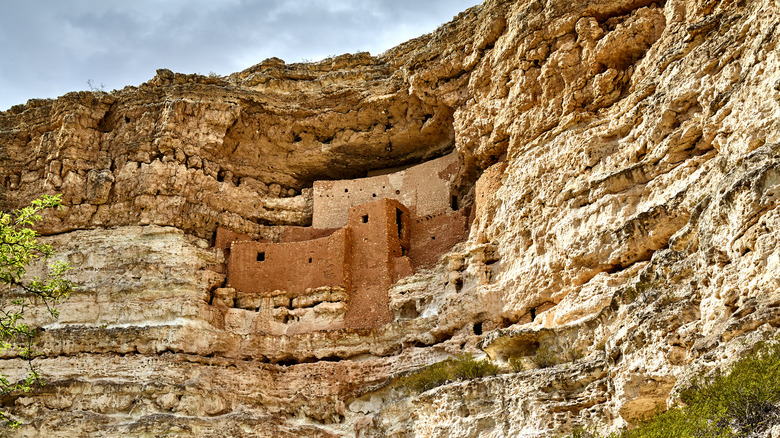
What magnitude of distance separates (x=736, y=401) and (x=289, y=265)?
Answer: 1908 cm

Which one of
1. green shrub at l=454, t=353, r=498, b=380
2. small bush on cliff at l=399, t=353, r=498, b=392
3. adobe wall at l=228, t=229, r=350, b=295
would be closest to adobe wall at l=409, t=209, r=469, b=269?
adobe wall at l=228, t=229, r=350, b=295

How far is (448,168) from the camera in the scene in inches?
1141

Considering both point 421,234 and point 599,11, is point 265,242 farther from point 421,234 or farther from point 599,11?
point 599,11

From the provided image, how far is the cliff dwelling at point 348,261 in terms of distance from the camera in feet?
85.0

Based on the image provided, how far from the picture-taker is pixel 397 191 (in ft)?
97.0

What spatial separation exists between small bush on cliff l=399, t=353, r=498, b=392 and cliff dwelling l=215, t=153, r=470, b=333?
4.23 meters

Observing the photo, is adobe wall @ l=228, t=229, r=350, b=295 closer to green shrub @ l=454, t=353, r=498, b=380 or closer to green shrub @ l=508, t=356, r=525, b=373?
green shrub @ l=454, t=353, r=498, b=380

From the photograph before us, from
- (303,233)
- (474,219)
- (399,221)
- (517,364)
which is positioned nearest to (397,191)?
(399,221)

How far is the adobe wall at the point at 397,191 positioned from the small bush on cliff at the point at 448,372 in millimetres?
8235

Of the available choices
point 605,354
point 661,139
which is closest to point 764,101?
point 661,139

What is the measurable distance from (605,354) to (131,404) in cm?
1378

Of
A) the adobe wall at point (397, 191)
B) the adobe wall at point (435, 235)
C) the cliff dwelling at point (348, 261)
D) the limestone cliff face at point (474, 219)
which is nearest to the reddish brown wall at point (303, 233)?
the cliff dwelling at point (348, 261)

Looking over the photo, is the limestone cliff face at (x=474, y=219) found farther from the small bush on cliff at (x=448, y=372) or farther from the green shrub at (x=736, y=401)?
the small bush on cliff at (x=448, y=372)

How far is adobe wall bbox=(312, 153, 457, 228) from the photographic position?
94.1ft
